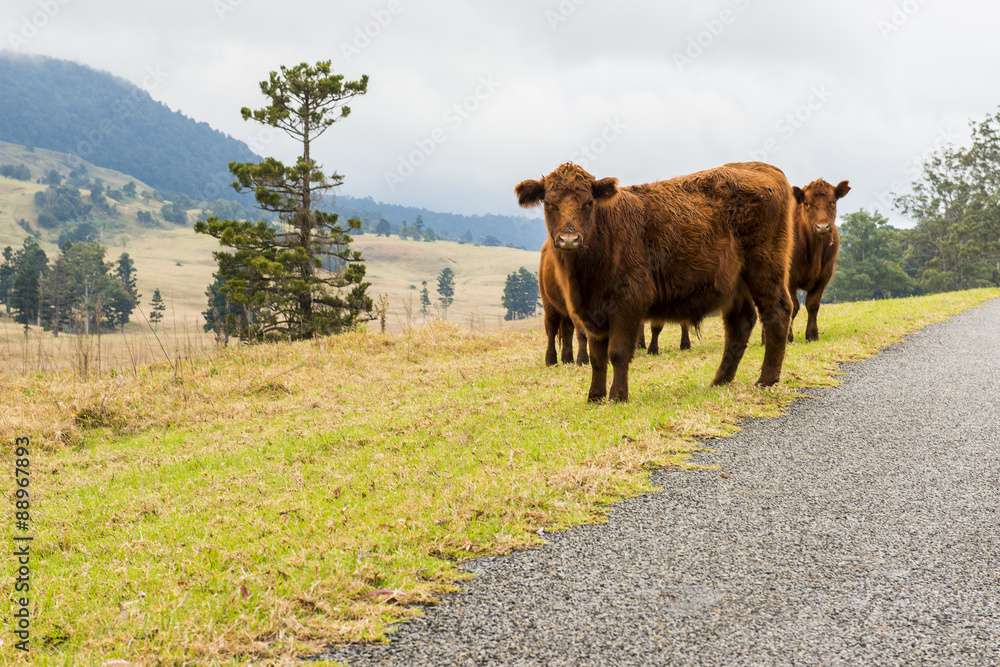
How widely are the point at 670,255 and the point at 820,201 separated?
251 inches

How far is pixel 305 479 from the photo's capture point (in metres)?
5.74

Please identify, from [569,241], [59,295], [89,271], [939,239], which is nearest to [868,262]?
[939,239]

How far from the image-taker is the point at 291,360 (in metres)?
13.6

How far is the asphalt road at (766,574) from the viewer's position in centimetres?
274

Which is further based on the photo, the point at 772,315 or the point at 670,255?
the point at 772,315

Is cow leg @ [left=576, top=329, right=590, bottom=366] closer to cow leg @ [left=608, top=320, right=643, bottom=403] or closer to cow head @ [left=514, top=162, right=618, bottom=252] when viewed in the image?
cow leg @ [left=608, top=320, right=643, bottom=403]

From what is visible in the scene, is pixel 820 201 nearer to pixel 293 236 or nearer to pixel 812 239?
pixel 812 239

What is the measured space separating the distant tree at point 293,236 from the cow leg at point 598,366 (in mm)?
18555

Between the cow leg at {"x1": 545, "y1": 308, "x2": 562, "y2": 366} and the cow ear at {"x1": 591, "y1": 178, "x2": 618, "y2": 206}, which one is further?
the cow leg at {"x1": 545, "y1": 308, "x2": 562, "y2": 366}

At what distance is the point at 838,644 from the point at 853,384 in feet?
20.4

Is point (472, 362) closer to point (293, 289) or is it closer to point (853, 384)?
point (853, 384)

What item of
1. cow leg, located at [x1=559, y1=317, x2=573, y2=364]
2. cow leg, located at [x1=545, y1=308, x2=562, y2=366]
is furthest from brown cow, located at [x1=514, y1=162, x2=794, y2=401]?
cow leg, located at [x1=545, y1=308, x2=562, y2=366]

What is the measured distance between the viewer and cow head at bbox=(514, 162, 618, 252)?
22.3 feet

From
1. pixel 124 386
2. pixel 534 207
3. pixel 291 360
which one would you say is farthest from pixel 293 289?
pixel 534 207
